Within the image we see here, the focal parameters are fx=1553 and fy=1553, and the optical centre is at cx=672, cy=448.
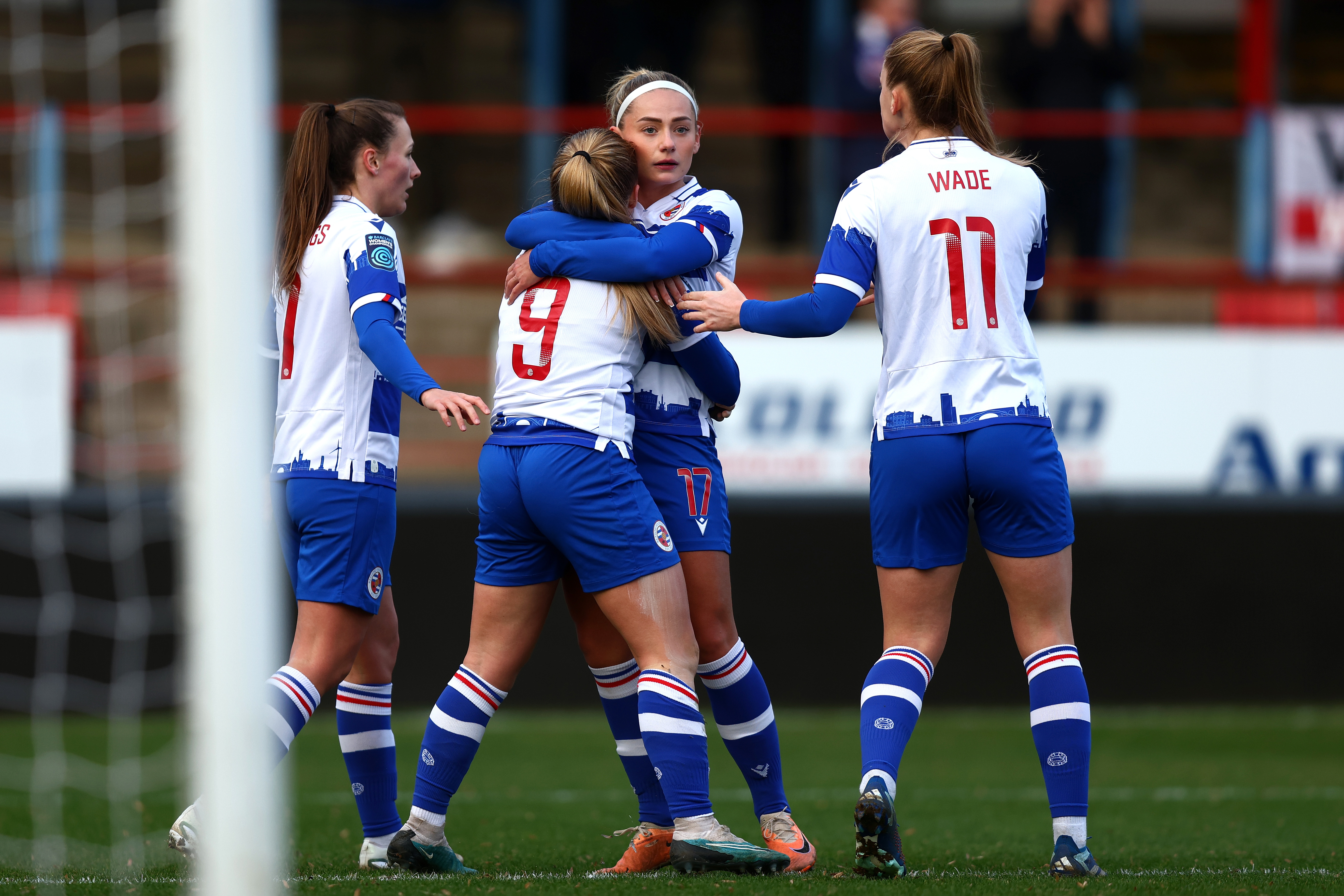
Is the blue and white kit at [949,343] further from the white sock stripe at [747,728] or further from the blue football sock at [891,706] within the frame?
the white sock stripe at [747,728]

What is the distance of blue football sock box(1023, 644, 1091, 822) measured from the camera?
3504mm

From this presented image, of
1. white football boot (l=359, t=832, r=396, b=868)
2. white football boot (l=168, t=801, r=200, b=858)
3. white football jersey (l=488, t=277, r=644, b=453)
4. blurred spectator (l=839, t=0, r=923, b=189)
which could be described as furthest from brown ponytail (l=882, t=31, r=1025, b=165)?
blurred spectator (l=839, t=0, r=923, b=189)

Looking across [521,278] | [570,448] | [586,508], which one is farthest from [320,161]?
[586,508]

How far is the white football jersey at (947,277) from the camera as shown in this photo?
137 inches

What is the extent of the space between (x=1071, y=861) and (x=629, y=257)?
169 centimetres

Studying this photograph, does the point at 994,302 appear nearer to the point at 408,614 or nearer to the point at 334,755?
the point at 334,755

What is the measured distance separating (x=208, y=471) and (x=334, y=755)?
186 inches

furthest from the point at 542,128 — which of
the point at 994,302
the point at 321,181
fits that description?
the point at 994,302

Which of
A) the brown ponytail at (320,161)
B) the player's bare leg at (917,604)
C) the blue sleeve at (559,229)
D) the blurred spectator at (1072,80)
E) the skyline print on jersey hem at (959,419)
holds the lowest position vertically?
the player's bare leg at (917,604)

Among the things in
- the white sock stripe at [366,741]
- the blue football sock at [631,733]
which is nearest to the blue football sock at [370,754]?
the white sock stripe at [366,741]

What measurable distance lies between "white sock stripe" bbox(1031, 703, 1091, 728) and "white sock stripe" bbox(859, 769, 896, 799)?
1.19 ft

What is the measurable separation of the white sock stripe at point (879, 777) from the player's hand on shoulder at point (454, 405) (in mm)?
1135

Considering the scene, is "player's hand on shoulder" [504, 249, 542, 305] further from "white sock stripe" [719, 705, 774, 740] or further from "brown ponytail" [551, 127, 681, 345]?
"white sock stripe" [719, 705, 774, 740]

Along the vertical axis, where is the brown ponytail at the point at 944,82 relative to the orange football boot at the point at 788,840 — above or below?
above
